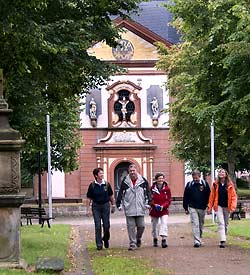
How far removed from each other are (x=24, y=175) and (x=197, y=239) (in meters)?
31.8

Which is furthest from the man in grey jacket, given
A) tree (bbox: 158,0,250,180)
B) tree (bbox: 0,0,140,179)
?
tree (bbox: 0,0,140,179)

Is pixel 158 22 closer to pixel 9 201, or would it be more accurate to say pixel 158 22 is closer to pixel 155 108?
pixel 155 108

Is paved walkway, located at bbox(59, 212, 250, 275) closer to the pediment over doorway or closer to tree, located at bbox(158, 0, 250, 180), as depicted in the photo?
tree, located at bbox(158, 0, 250, 180)

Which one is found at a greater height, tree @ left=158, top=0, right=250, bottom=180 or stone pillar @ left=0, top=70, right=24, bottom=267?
tree @ left=158, top=0, right=250, bottom=180

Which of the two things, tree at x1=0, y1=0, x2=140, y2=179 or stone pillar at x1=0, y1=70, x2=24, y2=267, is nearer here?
stone pillar at x1=0, y1=70, x2=24, y2=267

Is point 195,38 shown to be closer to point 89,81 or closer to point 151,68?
point 89,81

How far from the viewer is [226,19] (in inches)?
703

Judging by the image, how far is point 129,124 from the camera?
51812 millimetres

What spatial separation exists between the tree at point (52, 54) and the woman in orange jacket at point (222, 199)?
3.63m

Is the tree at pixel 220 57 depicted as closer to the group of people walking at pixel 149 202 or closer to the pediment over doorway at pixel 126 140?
the group of people walking at pixel 149 202

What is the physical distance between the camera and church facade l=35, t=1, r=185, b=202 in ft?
168

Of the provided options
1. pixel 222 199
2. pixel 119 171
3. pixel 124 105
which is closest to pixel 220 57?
pixel 222 199

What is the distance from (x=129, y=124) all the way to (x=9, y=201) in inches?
1604

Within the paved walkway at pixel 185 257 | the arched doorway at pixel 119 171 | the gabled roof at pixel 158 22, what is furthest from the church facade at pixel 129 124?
the paved walkway at pixel 185 257
